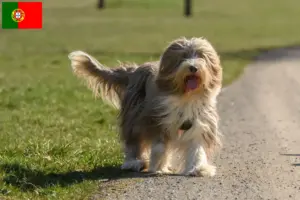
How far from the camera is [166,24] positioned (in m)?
44.9

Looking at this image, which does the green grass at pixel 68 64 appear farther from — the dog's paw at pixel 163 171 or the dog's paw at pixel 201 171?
the dog's paw at pixel 201 171

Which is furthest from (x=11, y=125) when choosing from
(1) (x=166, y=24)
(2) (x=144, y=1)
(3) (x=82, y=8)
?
(2) (x=144, y=1)

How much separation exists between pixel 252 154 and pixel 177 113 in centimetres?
189

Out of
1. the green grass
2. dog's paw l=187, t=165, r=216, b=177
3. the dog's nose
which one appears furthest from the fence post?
the dog's nose

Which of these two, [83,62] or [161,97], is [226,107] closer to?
[83,62]

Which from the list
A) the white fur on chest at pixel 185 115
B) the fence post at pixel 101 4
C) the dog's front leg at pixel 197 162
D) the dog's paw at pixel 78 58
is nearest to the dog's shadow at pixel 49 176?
the dog's front leg at pixel 197 162

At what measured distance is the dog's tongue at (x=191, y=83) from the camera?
8.76m

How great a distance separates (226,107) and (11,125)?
4.24 metres

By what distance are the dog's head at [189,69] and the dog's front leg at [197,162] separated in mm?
603

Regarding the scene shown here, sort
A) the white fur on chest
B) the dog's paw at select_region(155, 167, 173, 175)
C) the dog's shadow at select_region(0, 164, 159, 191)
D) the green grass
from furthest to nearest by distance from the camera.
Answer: the green grass
the dog's paw at select_region(155, 167, 173, 175)
the white fur on chest
the dog's shadow at select_region(0, 164, 159, 191)

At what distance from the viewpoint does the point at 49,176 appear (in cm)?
902

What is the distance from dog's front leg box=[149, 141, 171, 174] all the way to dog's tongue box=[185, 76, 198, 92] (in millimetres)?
678

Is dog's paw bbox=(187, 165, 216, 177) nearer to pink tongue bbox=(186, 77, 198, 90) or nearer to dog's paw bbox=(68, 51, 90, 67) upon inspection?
pink tongue bbox=(186, 77, 198, 90)

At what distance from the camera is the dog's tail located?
10.1 metres
